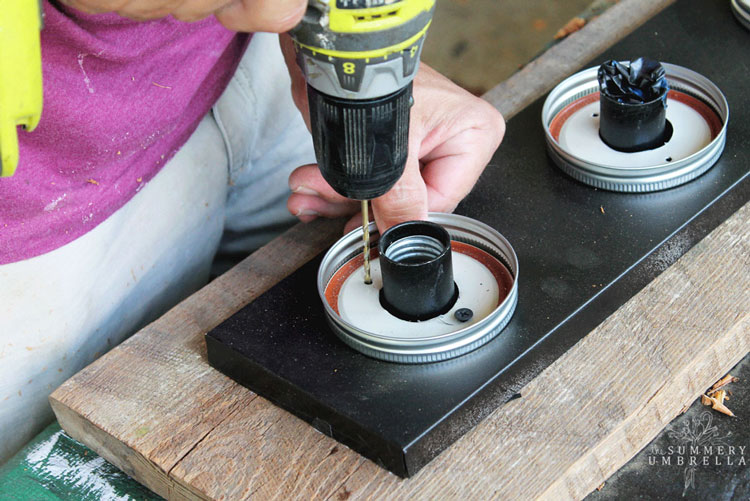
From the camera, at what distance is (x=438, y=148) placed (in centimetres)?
139

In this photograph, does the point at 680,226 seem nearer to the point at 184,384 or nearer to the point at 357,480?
the point at 357,480

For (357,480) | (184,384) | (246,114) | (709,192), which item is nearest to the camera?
(357,480)

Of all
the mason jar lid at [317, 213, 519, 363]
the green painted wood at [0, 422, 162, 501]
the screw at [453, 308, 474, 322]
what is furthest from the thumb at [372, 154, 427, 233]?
the green painted wood at [0, 422, 162, 501]

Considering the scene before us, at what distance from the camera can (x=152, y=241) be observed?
1.53 m

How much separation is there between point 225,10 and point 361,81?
0.16 metres

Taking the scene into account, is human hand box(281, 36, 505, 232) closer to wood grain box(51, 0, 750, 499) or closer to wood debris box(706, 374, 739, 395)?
wood grain box(51, 0, 750, 499)

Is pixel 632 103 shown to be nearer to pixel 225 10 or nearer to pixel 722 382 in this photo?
pixel 722 382

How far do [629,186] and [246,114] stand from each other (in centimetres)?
73

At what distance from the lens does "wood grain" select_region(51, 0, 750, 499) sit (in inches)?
41.1

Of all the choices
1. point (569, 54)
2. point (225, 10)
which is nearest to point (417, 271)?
point (225, 10)

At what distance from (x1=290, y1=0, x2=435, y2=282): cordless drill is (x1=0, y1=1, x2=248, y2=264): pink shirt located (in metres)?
0.40

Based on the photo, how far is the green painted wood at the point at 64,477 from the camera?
1.17m

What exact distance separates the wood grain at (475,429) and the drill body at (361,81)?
0.34 meters

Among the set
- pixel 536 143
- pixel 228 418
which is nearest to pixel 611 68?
pixel 536 143
